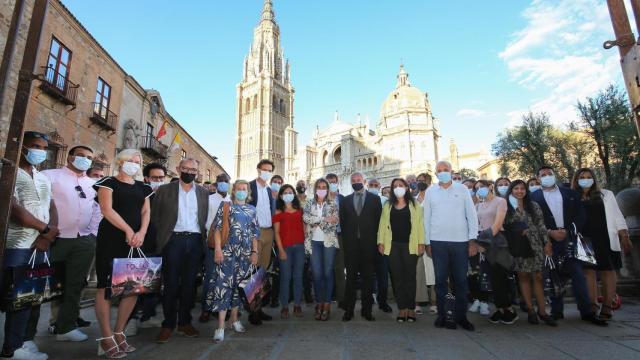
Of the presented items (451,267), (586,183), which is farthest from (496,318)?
(586,183)

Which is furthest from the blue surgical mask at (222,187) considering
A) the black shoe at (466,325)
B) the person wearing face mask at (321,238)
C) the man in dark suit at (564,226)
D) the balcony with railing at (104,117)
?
the balcony with railing at (104,117)

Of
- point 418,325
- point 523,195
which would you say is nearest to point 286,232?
point 418,325

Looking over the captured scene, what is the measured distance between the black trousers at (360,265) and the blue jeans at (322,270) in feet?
0.78

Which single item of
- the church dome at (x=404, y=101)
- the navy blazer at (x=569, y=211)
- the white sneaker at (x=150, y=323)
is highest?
the church dome at (x=404, y=101)

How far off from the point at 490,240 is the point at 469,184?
2.43 m

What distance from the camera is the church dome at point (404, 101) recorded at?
49.2 metres

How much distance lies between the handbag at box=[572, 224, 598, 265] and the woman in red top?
12.8 ft

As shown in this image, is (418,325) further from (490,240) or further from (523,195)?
(523,195)

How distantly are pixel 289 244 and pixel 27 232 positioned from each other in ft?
10.0

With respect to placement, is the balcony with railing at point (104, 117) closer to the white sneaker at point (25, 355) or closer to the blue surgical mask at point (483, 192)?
the white sneaker at point (25, 355)

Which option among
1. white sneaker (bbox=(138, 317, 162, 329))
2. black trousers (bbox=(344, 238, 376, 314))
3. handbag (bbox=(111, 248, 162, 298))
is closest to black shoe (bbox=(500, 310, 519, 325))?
black trousers (bbox=(344, 238, 376, 314))

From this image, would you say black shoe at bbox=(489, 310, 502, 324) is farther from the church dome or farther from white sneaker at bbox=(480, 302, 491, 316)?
the church dome

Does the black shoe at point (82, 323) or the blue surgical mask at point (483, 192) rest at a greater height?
the blue surgical mask at point (483, 192)

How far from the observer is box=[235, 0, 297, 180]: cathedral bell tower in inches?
2643
